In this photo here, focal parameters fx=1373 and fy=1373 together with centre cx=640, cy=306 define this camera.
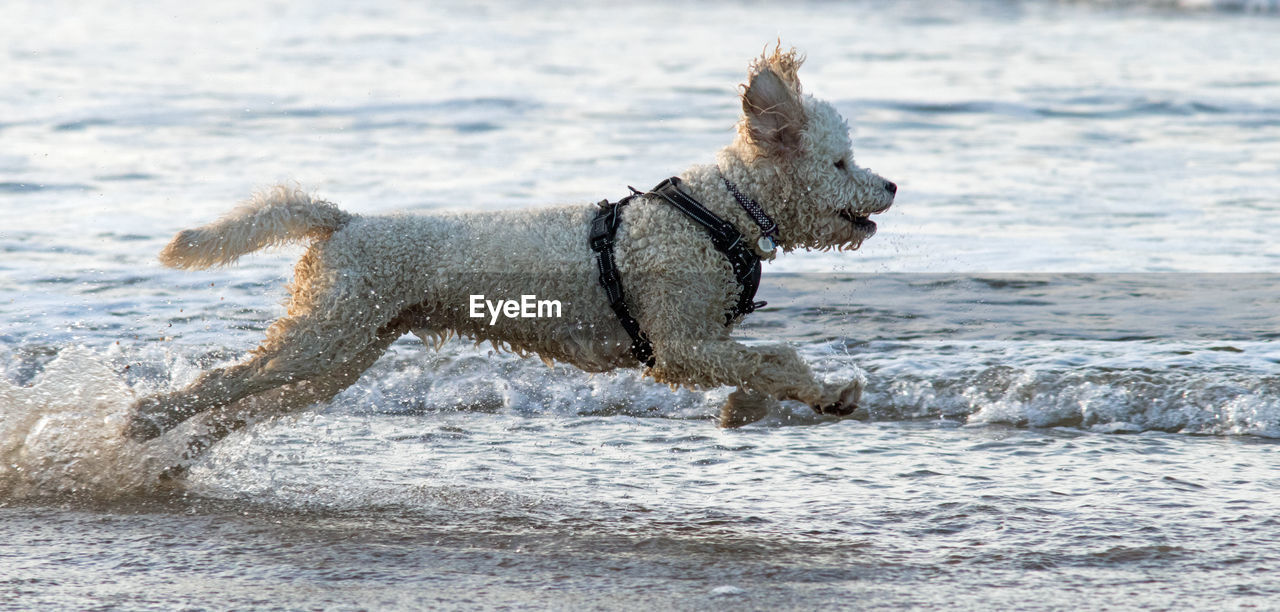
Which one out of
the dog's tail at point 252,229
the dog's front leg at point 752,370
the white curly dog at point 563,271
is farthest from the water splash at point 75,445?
the dog's front leg at point 752,370

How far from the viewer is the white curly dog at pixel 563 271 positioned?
479 cm

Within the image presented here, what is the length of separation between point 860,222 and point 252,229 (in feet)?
7.23

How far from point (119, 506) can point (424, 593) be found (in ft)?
5.01

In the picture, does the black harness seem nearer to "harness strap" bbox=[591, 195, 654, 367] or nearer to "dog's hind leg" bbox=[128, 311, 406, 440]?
"harness strap" bbox=[591, 195, 654, 367]

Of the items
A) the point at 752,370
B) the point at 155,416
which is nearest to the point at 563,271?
the point at 752,370

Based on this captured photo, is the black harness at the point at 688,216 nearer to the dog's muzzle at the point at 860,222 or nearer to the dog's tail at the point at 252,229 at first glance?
the dog's muzzle at the point at 860,222

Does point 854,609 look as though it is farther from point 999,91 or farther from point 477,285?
point 999,91

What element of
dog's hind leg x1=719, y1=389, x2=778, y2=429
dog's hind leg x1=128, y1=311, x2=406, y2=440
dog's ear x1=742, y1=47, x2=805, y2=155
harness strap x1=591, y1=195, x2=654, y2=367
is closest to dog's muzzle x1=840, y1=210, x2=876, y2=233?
dog's ear x1=742, y1=47, x2=805, y2=155

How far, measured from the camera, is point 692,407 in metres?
6.26

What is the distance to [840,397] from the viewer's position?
15.8ft

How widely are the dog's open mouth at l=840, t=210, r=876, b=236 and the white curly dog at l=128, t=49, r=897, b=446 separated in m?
0.04

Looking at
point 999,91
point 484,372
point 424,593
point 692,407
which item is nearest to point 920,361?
point 692,407

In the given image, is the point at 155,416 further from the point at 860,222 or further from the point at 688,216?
the point at 860,222

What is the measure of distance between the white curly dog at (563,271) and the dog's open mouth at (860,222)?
0.12 ft
